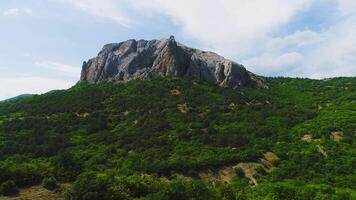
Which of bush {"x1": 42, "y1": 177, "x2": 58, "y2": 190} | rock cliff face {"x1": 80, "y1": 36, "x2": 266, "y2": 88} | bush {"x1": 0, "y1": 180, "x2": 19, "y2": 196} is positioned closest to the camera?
bush {"x1": 0, "y1": 180, "x2": 19, "y2": 196}

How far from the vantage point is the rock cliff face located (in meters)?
149

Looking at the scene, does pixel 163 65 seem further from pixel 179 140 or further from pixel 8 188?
pixel 8 188

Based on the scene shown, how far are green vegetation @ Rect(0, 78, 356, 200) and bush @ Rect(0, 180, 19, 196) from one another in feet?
1.00

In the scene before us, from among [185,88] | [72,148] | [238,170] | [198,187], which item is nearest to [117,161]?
[72,148]

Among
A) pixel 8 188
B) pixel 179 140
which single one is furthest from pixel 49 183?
pixel 179 140

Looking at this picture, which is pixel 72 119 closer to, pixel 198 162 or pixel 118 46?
pixel 198 162

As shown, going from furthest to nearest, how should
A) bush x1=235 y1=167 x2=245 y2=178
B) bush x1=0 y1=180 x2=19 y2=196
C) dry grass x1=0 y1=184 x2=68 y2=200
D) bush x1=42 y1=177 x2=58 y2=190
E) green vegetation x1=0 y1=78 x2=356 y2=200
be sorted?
1. bush x1=235 y1=167 x2=245 y2=178
2. green vegetation x1=0 y1=78 x2=356 y2=200
3. bush x1=42 y1=177 x2=58 y2=190
4. bush x1=0 y1=180 x2=19 y2=196
5. dry grass x1=0 y1=184 x2=68 y2=200

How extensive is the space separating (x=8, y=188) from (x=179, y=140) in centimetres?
5199

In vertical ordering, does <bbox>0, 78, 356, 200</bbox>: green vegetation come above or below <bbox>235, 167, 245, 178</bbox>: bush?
above

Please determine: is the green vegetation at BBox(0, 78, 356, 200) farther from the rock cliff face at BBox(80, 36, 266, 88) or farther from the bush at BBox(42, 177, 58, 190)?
the rock cliff face at BBox(80, 36, 266, 88)

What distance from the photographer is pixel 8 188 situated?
45.8 metres

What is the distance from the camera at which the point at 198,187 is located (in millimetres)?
49094

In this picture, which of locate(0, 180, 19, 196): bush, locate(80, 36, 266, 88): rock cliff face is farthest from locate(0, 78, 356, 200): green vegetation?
locate(80, 36, 266, 88): rock cliff face

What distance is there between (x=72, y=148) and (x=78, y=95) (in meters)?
45.6
